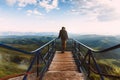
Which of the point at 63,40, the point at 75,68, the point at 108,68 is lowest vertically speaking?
the point at 108,68

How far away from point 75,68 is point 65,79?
1926 millimetres

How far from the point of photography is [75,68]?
28.1ft

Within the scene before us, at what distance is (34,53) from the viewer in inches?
195

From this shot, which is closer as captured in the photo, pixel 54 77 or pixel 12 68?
pixel 54 77

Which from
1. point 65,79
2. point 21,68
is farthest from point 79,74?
point 21,68

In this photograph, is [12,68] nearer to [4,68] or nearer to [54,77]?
[4,68]

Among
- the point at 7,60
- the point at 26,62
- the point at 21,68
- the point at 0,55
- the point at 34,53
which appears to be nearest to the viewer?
the point at 34,53

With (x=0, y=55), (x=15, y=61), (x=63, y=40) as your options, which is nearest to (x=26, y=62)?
(x=15, y=61)

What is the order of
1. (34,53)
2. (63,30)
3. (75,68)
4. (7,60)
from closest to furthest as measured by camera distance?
(34,53) < (75,68) < (63,30) < (7,60)

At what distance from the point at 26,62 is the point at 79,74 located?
127423 millimetres

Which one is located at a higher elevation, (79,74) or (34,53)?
(34,53)

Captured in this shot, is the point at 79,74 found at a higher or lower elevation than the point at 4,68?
higher

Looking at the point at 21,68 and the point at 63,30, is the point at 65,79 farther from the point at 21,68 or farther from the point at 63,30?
the point at 21,68

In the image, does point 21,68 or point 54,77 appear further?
point 21,68
